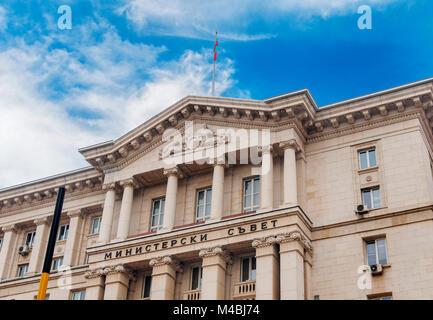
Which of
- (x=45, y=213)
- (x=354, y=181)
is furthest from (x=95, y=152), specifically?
(x=354, y=181)

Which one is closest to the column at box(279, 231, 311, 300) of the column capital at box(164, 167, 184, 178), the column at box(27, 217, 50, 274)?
the column capital at box(164, 167, 184, 178)

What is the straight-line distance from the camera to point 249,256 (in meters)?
36.4

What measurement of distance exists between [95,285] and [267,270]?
11379 mm

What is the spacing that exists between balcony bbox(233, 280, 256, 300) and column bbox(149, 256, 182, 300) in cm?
386

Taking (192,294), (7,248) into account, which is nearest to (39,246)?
(7,248)

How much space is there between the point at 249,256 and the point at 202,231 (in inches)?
120

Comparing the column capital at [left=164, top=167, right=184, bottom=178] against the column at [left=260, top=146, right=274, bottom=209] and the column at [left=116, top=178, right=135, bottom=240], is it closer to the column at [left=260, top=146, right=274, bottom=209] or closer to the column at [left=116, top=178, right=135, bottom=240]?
the column at [left=116, top=178, right=135, bottom=240]

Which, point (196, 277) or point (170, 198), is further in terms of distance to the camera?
point (170, 198)

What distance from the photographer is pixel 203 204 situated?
40562 millimetres

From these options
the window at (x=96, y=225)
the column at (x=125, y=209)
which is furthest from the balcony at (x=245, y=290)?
the window at (x=96, y=225)

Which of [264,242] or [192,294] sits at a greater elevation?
[264,242]

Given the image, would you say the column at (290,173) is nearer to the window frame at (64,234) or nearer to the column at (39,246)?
the window frame at (64,234)

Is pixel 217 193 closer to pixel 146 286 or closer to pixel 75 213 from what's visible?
pixel 146 286
